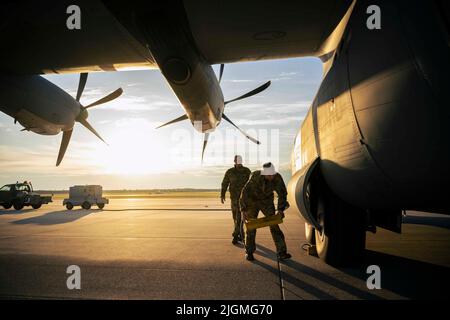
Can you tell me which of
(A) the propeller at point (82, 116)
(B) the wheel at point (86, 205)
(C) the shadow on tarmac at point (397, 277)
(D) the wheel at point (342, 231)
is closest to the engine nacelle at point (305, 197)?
(D) the wheel at point (342, 231)

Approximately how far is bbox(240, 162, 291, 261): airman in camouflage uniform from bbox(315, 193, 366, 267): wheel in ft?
2.88

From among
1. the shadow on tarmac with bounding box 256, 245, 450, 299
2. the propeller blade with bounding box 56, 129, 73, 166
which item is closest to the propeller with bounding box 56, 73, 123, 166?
the propeller blade with bounding box 56, 129, 73, 166

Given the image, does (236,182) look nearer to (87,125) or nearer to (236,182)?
(236,182)

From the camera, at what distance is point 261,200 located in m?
5.87

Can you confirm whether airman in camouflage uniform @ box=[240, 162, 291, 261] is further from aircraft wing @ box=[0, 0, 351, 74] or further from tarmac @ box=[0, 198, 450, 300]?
aircraft wing @ box=[0, 0, 351, 74]

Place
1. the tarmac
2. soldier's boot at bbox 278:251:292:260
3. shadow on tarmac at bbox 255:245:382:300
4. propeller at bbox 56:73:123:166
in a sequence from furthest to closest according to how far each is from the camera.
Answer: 1. propeller at bbox 56:73:123:166
2. soldier's boot at bbox 278:251:292:260
3. the tarmac
4. shadow on tarmac at bbox 255:245:382:300

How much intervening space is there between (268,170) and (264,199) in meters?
0.61

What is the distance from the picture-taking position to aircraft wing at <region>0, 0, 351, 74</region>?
4672 millimetres

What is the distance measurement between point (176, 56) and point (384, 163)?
3.50 m

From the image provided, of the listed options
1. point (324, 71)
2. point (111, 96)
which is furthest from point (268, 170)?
point (111, 96)

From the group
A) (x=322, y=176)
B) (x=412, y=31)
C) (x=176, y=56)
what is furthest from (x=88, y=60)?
(x=412, y=31)

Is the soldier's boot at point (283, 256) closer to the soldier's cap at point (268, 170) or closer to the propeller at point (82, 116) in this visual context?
the soldier's cap at point (268, 170)

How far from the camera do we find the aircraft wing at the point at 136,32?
15.3 ft

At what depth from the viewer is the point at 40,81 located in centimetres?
766
